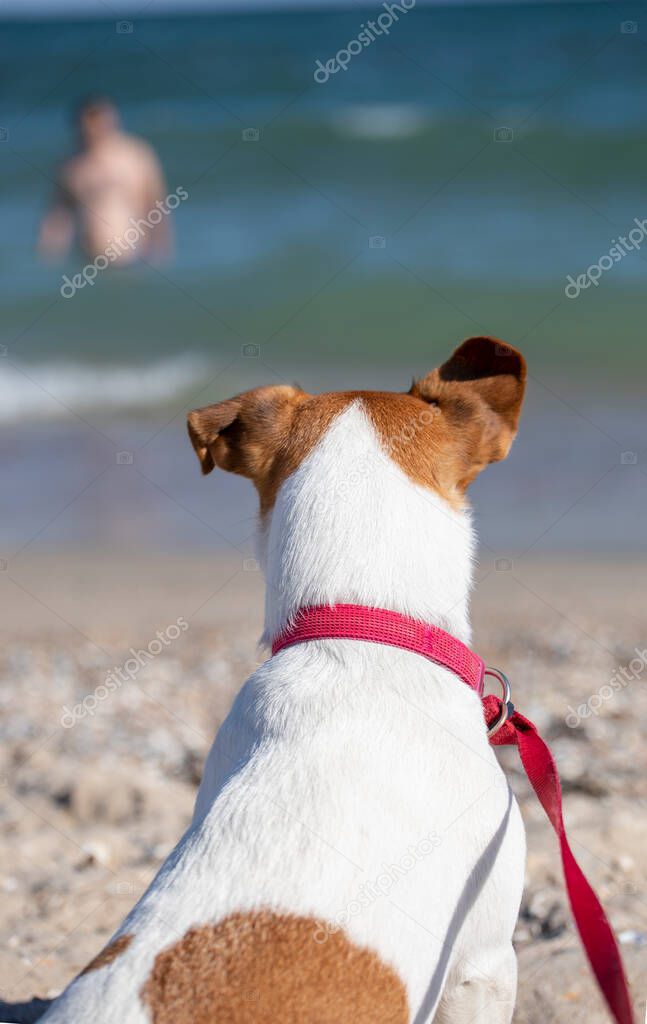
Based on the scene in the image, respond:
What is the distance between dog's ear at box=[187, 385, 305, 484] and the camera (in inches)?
109

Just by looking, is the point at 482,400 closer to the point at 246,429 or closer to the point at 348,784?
the point at 246,429

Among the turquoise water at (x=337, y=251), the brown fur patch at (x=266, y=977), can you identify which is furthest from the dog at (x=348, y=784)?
the turquoise water at (x=337, y=251)

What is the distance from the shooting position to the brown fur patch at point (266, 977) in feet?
6.24

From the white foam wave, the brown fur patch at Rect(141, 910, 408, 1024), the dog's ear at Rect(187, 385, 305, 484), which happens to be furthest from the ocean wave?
the white foam wave

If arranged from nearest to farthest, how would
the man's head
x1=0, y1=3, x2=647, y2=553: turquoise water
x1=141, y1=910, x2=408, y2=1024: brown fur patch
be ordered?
1. x1=141, y1=910, x2=408, y2=1024: brown fur patch
2. x1=0, y1=3, x2=647, y2=553: turquoise water
3. the man's head

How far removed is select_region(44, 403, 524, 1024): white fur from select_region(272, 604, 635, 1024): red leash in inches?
1.2

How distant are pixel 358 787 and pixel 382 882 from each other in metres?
0.18

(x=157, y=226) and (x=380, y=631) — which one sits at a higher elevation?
(x=380, y=631)

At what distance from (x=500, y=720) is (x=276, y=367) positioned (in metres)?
9.37

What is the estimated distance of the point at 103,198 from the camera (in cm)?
1412

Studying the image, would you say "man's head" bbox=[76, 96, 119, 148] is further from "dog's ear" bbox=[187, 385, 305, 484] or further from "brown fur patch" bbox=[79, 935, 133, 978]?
"brown fur patch" bbox=[79, 935, 133, 978]

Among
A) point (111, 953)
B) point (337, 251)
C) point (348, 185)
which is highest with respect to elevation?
point (111, 953)

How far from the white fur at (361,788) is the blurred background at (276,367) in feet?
3.34

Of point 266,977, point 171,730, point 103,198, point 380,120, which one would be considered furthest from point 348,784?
point 380,120
